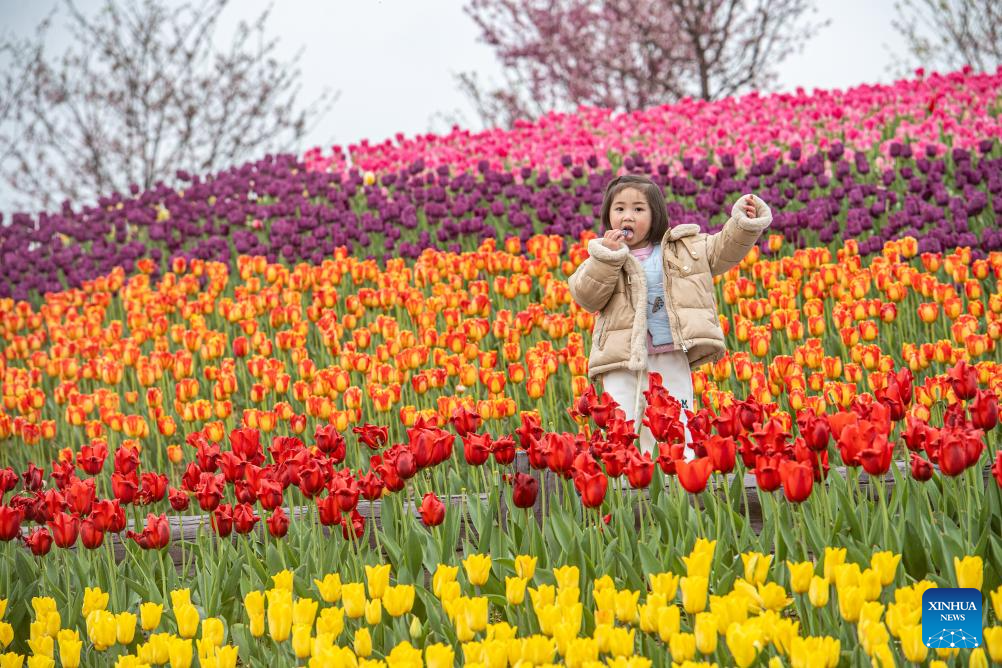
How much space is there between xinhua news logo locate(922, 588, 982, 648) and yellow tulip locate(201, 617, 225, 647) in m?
1.70

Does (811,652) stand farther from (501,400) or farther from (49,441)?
(49,441)

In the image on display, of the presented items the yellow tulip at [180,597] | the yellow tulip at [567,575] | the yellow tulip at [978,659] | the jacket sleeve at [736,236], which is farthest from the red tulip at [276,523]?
the jacket sleeve at [736,236]

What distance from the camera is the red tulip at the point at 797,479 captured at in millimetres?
2801

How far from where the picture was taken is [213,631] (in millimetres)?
2883

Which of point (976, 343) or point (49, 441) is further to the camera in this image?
point (49, 441)

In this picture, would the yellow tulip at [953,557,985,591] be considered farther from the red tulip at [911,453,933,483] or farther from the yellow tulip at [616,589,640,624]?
the yellow tulip at [616,589,640,624]

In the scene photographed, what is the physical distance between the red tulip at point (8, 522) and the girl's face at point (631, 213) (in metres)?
2.55

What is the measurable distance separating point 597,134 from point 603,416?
9375mm

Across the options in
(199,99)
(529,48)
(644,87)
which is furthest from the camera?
(529,48)

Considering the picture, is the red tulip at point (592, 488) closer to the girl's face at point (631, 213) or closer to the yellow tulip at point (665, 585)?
the yellow tulip at point (665, 585)

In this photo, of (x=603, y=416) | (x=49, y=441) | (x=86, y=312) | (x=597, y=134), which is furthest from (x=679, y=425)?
(x=597, y=134)

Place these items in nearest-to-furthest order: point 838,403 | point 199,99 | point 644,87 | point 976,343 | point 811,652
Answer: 1. point 811,652
2. point 838,403
3. point 976,343
4. point 199,99
5. point 644,87

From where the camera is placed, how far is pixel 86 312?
28.8 ft

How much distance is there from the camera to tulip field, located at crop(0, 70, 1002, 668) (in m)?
2.76
